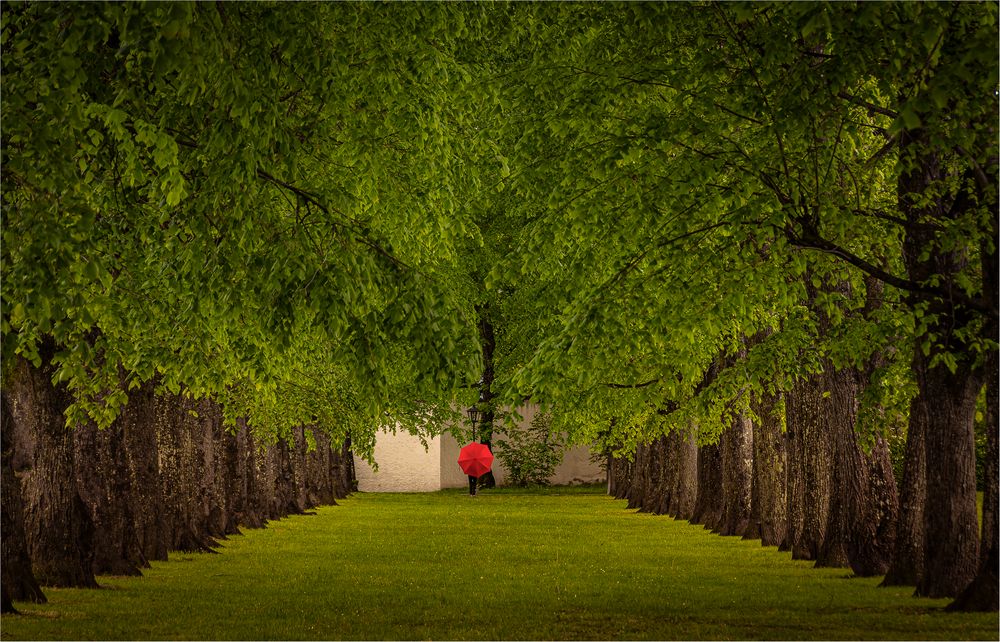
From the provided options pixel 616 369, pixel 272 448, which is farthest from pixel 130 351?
pixel 272 448

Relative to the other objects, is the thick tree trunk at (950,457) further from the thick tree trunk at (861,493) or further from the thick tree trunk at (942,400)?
the thick tree trunk at (861,493)

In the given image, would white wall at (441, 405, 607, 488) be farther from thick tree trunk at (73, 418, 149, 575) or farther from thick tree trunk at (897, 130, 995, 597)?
thick tree trunk at (897, 130, 995, 597)

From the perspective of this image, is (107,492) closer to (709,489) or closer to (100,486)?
(100,486)

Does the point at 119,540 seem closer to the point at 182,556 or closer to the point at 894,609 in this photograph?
the point at 182,556

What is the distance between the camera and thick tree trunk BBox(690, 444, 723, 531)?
32.6 m

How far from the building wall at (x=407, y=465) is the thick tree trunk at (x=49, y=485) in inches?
1973

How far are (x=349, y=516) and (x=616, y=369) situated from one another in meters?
26.1


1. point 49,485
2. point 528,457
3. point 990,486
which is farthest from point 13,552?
point 528,457

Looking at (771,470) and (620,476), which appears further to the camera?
(620,476)

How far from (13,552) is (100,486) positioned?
3.86 meters

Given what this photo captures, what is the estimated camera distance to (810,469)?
73.1 ft

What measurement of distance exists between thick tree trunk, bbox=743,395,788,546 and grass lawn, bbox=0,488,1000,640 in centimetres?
57

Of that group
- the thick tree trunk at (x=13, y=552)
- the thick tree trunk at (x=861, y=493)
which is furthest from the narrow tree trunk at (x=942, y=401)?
the thick tree trunk at (x=13, y=552)

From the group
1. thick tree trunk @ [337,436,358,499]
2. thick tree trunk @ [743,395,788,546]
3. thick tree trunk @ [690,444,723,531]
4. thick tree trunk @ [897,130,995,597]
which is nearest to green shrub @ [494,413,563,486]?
thick tree trunk @ [337,436,358,499]
